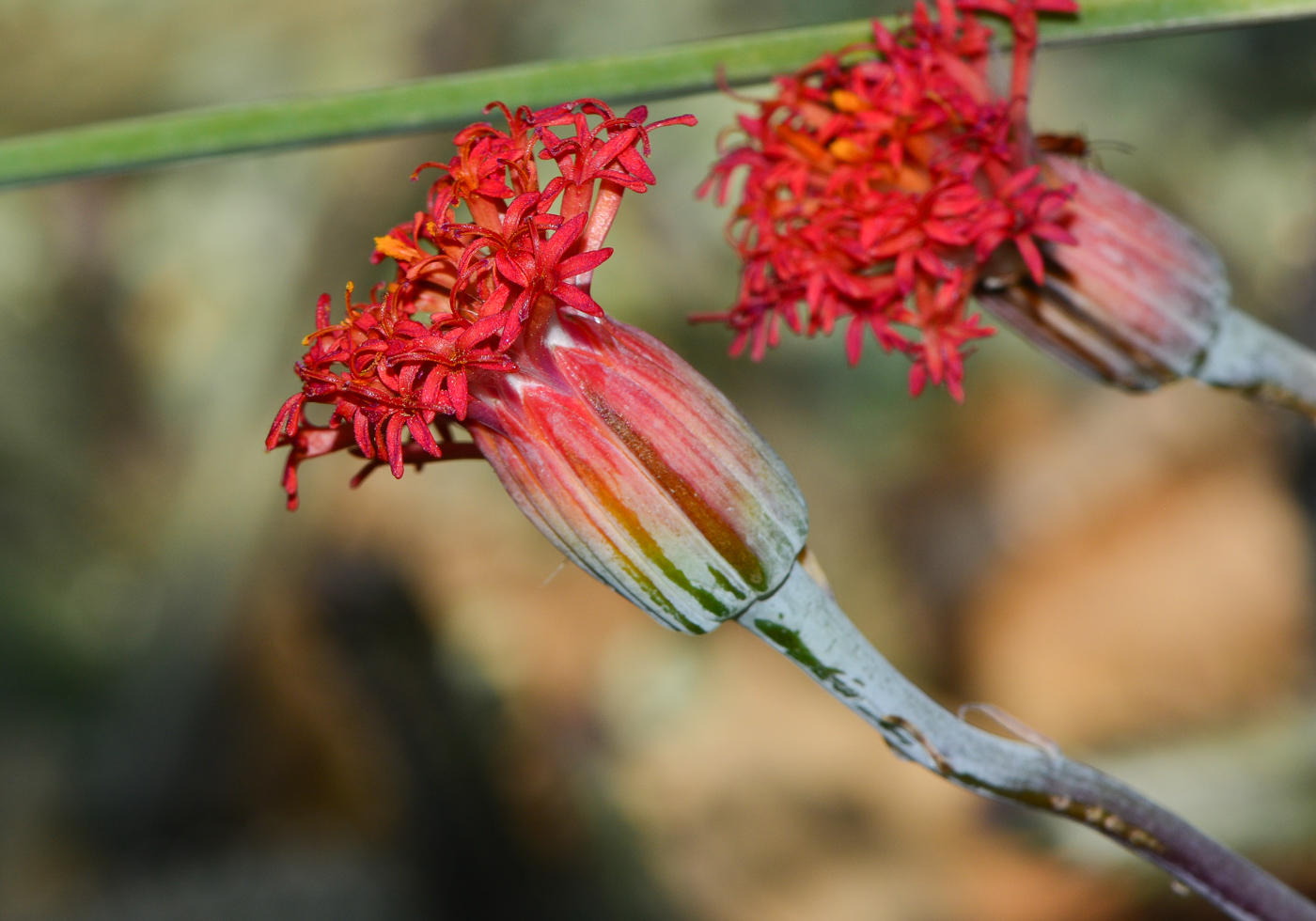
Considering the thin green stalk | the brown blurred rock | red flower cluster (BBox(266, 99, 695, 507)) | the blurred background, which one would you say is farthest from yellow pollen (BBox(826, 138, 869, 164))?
the brown blurred rock

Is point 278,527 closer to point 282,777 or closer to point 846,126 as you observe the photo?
point 282,777

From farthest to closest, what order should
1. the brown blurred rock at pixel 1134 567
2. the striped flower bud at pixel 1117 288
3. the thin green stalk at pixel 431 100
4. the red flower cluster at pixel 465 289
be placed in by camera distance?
the brown blurred rock at pixel 1134 567 < the striped flower bud at pixel 1117 288 < the thin green stalk at pixel 431 100 < the red flower cluster at pixel 465 289

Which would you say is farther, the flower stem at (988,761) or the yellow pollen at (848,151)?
the yellow pollen at (848,151)

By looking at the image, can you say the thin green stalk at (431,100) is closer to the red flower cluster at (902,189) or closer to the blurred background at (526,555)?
the red flower cluster at (902,189)

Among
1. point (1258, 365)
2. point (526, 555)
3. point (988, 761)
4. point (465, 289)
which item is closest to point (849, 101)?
point (465, 289)

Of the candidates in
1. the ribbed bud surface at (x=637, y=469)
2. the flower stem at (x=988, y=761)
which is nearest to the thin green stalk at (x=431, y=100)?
the ribbed bud surface at (x=637, y=469)

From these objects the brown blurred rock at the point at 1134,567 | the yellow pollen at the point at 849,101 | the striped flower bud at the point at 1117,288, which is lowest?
the brown blurred rock at the point at 1134,567

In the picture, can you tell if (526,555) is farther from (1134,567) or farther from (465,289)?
(465,289)
